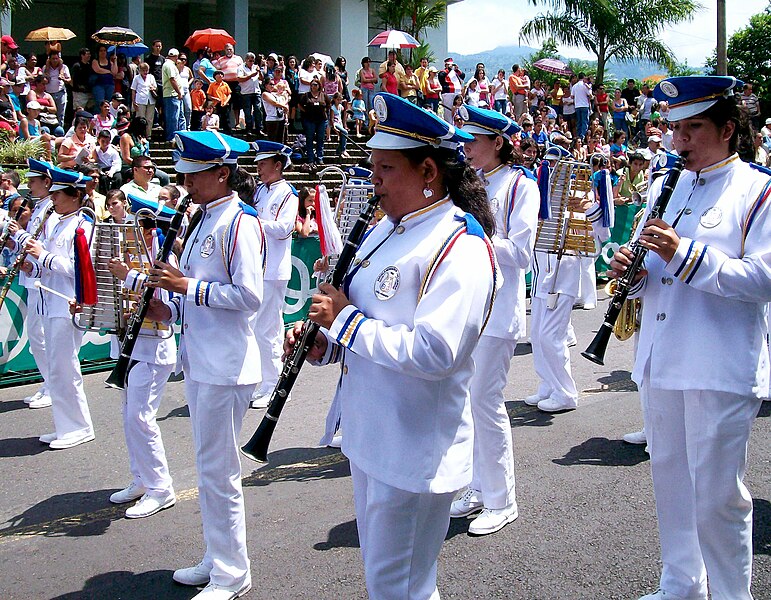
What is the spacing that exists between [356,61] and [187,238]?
24065 mm

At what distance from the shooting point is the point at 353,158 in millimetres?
19969

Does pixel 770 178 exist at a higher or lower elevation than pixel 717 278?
higher

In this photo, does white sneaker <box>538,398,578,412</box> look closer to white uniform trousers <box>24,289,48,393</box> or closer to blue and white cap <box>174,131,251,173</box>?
blue and white cap <box>174,131,251,173</box>

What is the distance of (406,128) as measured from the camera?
3.10m

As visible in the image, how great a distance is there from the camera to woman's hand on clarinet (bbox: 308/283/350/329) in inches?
120

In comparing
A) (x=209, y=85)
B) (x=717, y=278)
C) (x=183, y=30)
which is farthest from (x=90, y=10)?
(x=717, y=278)

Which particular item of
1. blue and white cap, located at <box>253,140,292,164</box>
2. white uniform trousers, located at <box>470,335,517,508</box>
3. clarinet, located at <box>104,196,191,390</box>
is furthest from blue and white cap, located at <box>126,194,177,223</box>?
blue and white cap, located at <box>253,140,292,164</box>

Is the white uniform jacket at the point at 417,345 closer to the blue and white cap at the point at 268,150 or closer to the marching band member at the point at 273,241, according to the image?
the blue and white cap at the point at 268,150

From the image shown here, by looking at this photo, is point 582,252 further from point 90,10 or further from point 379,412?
point 90,10

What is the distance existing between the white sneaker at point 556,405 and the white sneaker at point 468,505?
2348mm

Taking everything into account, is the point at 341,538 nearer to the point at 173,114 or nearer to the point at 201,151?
the point at 201,151

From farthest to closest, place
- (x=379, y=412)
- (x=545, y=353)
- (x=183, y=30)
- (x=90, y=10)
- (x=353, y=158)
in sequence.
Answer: (x=183, y=30) → (x=90, y=10) → (x=353, y=158) → (x=545, y=353) → (x=379, y=412)

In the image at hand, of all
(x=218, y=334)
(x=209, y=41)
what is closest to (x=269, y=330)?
(x=218, y=334)

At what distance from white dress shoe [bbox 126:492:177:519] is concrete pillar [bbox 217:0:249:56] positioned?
21303mm
